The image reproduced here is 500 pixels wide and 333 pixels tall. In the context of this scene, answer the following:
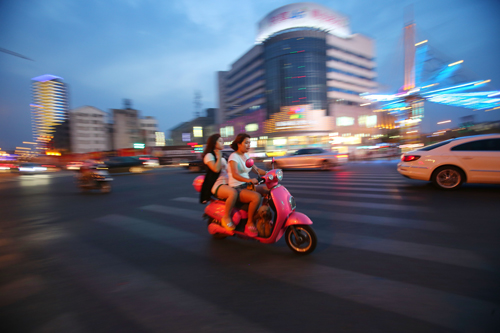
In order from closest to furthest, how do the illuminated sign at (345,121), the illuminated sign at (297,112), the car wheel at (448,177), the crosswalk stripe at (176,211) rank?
the crosswalk stripe at (176,211) → the car wheel at (448,177) → the illuminated sign at (297,112) → the illuminated sign at (345,121)

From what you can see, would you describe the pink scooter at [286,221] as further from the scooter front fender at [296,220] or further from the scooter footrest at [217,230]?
the scooter footrest at [217,230]

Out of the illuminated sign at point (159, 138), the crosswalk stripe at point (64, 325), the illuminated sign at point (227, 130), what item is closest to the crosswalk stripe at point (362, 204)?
the crosswalk stripe at point (64, 325)

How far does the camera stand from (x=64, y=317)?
225 cm

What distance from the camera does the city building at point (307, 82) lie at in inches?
2504

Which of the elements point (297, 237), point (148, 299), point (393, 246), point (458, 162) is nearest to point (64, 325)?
point (148, 299)

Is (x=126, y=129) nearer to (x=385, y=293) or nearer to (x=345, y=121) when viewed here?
(x=345, y=121)

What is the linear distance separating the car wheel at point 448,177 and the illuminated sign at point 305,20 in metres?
70.6

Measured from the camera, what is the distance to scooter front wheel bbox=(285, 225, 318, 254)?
131 inches

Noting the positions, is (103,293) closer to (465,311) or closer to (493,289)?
(465,311)

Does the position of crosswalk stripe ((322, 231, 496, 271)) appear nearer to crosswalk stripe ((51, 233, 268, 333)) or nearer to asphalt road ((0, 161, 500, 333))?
asphalt road ((0, 161, 500, 333))

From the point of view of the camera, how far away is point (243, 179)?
354 centimetres

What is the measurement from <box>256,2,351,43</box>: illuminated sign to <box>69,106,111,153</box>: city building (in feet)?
216

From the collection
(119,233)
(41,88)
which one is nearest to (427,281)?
(119,233)

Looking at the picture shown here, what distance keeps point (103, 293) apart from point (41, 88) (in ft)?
639
